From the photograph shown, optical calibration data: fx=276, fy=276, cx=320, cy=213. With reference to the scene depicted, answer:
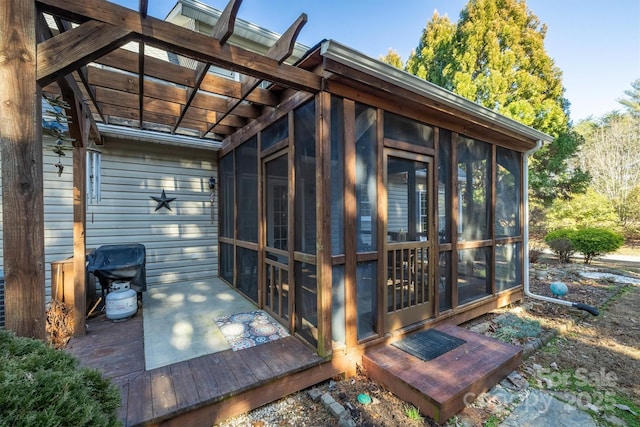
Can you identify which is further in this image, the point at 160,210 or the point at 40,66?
the point at 160,210

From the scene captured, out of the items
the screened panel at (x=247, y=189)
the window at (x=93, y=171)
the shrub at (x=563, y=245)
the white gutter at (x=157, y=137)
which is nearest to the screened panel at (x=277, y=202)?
the screened panel at (x=247, y=189)

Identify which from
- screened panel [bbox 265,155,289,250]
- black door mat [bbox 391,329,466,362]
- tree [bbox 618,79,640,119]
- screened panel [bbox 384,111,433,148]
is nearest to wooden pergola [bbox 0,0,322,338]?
screened panel [bbox 384,111,433,148]

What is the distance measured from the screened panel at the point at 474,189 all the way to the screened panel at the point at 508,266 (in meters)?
0.59

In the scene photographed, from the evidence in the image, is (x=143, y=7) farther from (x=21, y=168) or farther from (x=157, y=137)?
(x=157, y=137)

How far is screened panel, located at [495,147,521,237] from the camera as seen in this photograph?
447cm

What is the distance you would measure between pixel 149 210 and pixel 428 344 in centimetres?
509

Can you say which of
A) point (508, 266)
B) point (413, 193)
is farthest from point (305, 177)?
point (508, 266)

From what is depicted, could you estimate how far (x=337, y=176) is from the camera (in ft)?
8.84

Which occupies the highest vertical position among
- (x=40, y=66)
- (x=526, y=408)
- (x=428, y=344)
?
(x=40, y=66)

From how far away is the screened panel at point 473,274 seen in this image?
390 centimetres

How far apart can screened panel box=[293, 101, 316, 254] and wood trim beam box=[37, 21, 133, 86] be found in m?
1.49

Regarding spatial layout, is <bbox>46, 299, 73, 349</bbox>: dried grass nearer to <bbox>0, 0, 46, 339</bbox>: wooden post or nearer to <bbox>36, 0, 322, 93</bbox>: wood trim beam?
<bbox>0, 0, 46, 339</bbox>: wooden post

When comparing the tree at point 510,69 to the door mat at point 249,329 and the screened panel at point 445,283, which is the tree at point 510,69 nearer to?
the screened panel at point 445,283

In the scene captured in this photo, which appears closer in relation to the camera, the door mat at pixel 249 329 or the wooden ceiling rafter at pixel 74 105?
the wooden ceiling rafter at pixel 74 105
